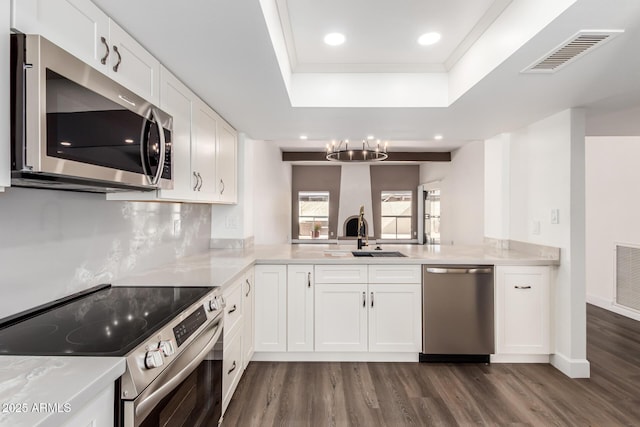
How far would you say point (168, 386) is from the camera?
1.19 metres

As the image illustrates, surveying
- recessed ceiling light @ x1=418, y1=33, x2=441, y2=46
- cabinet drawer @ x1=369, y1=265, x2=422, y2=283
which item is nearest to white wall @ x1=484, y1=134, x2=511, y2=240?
cabinet drawer @ x1=369, y1=265, x2=422, y2=283

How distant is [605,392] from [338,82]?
316 centimetres

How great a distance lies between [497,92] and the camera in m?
2.24

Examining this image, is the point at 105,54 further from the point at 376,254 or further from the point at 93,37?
the point at 376,254

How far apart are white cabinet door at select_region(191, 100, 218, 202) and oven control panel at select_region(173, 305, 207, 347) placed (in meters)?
1.02

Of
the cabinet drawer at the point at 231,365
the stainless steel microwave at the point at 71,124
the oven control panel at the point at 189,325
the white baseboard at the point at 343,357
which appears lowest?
the white baseboard at the point at 343,357

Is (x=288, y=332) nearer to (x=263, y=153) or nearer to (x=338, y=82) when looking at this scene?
(x=338, y=82)

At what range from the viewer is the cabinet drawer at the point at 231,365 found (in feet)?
6.70

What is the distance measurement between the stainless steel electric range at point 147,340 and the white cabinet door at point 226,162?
4.15ft

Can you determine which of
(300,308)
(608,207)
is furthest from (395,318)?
(608,207)

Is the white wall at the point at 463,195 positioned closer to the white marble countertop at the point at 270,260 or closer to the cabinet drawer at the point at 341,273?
the white marble countertop at the point at 270,260

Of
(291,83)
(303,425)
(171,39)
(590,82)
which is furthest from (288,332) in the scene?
(590,82)

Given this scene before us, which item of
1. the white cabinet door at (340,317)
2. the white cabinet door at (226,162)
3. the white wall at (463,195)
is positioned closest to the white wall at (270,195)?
the white cabinet door at (226,162)

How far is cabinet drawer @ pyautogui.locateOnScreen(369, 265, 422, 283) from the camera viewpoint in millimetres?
2963
